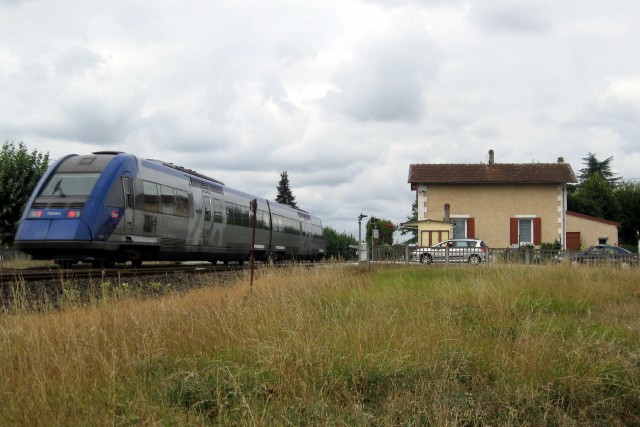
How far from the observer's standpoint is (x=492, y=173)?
37.9 metres

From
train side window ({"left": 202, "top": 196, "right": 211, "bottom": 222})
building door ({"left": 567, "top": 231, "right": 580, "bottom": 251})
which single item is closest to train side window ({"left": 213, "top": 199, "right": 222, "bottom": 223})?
train side window ({"left": 202, "top": 196, "right": 211, "bottom": 222})

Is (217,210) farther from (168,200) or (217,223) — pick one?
(168,200)

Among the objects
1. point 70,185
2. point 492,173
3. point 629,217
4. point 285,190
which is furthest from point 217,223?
point 285,190

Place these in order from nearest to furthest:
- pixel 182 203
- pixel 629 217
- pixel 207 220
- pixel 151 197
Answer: pixel 151 197
pixel 182 203
pixel 207 220
pixel 629 217

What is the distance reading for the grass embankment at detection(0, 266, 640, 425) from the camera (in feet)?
15.2

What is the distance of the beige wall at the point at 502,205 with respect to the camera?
3650 cm

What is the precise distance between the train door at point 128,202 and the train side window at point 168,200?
2.02 m

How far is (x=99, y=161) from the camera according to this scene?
16875mm

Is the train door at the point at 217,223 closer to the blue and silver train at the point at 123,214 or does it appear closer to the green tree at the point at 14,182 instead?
the blue and silver train at the point at 123,214

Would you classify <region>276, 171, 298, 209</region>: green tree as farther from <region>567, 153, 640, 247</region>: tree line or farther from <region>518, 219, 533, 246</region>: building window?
<region>518, 219, 533, 246</region>: building window

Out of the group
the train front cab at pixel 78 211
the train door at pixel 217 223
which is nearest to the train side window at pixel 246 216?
the train door at pixel 217 223

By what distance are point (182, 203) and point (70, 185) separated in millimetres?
4739

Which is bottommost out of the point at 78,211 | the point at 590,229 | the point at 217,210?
the point at 78,211

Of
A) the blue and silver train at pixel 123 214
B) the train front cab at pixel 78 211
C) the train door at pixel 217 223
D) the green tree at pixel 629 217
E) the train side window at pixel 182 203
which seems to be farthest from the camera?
the green tree at pixel 629 217
